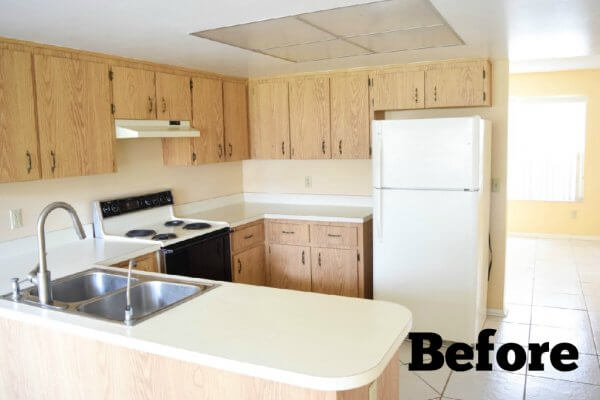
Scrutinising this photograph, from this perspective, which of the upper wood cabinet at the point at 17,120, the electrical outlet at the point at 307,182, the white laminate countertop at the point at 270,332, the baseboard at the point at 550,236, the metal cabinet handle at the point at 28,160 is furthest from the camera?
the baseboard at the point at 550,236

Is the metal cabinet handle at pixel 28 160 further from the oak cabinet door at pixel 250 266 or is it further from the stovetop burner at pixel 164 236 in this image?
the oak cabinet door at pixel 250 266

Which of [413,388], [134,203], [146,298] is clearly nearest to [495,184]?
[413,388]

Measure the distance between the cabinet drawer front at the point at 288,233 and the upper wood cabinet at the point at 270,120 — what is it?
26.8 inches

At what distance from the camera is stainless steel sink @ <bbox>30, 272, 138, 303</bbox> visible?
2.49m

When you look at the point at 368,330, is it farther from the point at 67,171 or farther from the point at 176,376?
the point at 67,171

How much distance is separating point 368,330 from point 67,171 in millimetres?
2233

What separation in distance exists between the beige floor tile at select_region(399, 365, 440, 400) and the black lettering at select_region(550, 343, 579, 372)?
94cm

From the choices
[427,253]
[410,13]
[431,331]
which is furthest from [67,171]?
[431,331]

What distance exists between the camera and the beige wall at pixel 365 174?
4184mm

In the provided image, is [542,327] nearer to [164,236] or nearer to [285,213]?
[285,213]

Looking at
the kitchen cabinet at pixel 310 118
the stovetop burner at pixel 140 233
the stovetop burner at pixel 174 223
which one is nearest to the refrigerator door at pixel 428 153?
the kitchen cabinet at pixel 310 118

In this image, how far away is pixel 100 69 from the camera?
3.36m

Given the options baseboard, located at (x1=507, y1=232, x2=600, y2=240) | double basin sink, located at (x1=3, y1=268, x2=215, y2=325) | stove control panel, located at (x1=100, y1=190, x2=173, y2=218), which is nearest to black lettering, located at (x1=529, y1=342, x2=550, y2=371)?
double basin sink, located at (x1=3, y1=268, x2=215, y2=325)

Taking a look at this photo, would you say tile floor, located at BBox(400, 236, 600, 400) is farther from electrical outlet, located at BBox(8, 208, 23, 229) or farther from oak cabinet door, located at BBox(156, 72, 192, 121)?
electrical outlet, located at BBox(8, 208, 23, 229)
